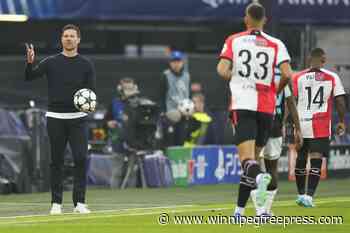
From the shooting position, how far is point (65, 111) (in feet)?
53.6

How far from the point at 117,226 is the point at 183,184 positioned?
33.5 feet

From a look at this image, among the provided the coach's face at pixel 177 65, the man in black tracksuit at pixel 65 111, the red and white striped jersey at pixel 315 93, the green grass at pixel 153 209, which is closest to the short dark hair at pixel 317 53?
A: the red and white striped jersey at pixel 315 93

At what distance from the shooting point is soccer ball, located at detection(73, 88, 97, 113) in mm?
16128

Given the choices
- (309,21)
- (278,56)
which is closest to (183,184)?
(309,21)

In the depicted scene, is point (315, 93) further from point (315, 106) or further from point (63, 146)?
point (63, 146)

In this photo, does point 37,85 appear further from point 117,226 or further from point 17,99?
point 117,226

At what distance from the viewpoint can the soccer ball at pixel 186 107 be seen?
24.7 metres

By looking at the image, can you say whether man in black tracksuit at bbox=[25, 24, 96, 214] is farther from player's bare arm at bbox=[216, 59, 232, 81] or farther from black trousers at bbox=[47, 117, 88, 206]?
player's bare arm at bbox=[216, 59, 232, 81]

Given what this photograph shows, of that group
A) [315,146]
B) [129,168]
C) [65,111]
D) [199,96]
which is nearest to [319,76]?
[315,146]

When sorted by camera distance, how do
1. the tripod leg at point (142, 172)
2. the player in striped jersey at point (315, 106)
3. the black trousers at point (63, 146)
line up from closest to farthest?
the black trousers at point (63, 146)
the player in striped jersey at point (315, 106)
the tripod leg at point (142, 172)

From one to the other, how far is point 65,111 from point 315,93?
3781mm

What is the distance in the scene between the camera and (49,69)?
16375mm

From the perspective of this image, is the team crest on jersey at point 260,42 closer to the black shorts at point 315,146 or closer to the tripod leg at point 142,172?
the black shorts at point 315,146

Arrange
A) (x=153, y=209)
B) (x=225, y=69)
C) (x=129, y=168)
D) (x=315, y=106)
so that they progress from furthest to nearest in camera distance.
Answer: (x=129, y=168) → (x=315, y=106) → (x=153, y=209) → (x=225, y=69)
